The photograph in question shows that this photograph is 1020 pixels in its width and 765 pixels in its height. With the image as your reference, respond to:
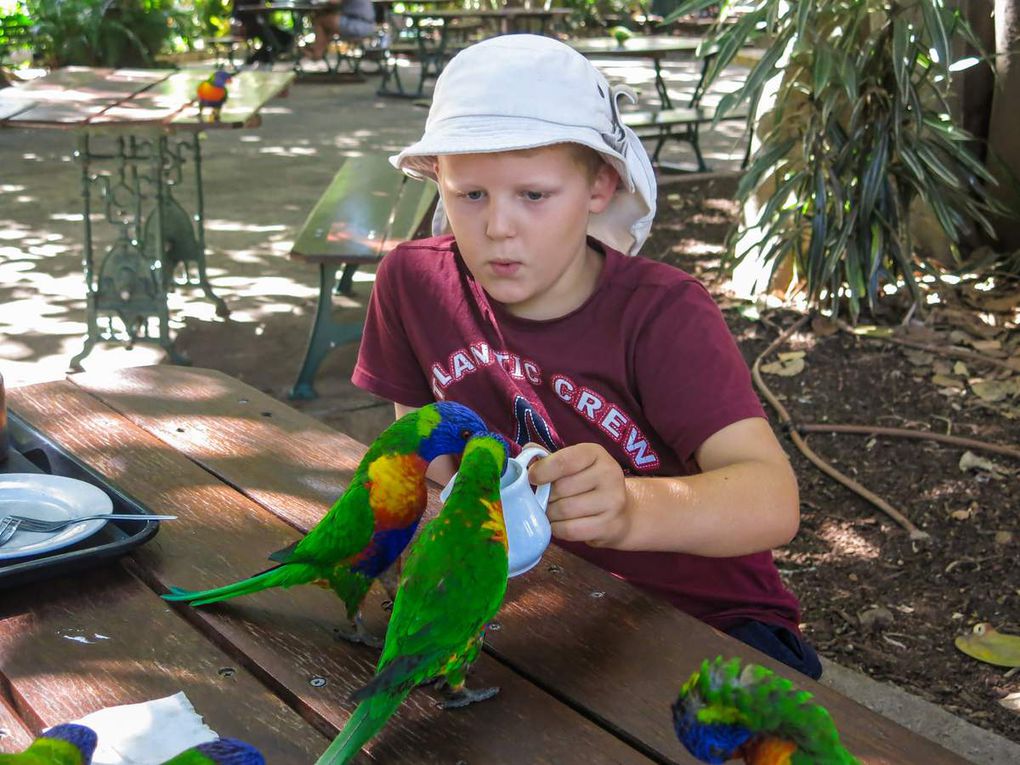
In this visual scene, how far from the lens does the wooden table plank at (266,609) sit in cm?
115

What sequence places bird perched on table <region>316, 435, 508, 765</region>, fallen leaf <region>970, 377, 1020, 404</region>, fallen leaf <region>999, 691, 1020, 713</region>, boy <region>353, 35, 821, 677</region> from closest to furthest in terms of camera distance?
bird perched on table <region>316, 435, 508, 765</region> < boy <region>353, 35, 821, 677</region> < fallen leaf <region>999, 691, 1020, 713</region> < fallen leaf <region>970, 377, 1020, 404</region>

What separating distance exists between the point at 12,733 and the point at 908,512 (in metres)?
3.02

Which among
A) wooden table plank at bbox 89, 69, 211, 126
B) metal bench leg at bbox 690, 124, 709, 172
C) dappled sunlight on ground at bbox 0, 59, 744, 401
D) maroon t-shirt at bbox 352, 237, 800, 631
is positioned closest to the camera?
maroon t-shirt at bbox 352, 237, 800, 631

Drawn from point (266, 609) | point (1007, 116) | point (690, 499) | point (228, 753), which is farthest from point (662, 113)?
point (228, 753)

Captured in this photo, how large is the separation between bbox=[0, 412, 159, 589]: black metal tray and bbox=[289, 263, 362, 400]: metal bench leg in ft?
9.13

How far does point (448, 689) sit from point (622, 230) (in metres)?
1.10

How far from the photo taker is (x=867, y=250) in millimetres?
4832

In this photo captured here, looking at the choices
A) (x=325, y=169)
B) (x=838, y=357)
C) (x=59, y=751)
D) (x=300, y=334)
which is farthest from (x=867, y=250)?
(x=325, y=169)

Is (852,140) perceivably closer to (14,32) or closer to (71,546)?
(71,546)

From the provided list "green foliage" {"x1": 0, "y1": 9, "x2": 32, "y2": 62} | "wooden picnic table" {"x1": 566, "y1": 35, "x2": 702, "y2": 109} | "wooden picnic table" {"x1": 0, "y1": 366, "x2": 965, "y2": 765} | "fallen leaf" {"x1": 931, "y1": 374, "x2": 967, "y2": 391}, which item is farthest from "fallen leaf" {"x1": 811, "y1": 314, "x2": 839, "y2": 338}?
"green foliage" {"x1": 0, "y1": 9, "x2": 32, "y2": 62}

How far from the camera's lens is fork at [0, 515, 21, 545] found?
145 centimetres

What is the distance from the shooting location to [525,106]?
5.59 ft

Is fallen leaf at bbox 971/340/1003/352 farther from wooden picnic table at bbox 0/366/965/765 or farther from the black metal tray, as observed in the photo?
the black metal tray

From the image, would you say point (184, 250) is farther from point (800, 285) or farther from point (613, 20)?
point (613, 20)
